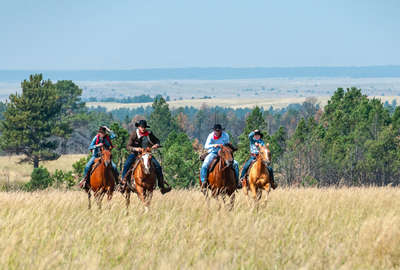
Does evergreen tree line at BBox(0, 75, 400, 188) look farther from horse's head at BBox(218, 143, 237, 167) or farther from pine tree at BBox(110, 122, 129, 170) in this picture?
horse's head at BBox(218, 143, 237, 167)

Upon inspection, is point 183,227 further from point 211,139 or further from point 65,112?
point 65,112

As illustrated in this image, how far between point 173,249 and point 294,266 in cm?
206

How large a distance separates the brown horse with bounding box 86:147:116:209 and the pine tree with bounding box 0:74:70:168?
75.8 m

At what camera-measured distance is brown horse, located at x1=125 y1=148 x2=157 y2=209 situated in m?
17.2

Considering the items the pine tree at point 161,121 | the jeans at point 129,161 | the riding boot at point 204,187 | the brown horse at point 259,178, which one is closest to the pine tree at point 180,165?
the brown horse at point 259,178

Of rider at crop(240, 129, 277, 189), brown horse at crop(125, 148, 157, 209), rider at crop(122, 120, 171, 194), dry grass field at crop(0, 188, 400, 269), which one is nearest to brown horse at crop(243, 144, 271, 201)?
rider at crop(240, 129, 277, 189)

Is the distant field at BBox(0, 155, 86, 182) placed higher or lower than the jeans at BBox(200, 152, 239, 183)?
lower

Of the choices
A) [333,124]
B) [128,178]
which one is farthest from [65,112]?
[128,178]

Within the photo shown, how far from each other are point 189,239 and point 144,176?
218 inches

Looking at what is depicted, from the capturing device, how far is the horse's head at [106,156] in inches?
706

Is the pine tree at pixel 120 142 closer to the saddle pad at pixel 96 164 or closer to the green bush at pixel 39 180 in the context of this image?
the green bush at pixel 39 180

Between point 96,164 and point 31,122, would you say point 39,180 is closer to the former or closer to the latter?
point 31,122

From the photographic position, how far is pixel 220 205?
53.7 feet

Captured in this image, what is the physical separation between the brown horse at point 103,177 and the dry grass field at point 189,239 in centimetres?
140
